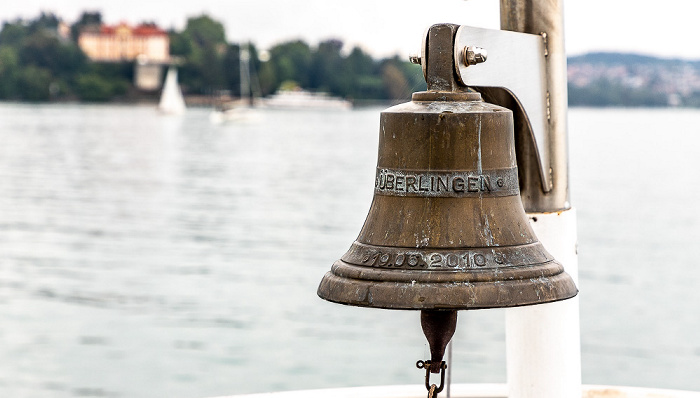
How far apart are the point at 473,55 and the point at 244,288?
1906 centimetres

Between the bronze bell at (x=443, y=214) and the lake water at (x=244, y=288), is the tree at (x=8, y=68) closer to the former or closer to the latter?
the lake water at (x=244, y=288)

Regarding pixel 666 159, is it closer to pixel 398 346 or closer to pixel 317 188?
pixel 317 188

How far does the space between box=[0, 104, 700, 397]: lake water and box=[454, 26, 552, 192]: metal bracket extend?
1.04 meters

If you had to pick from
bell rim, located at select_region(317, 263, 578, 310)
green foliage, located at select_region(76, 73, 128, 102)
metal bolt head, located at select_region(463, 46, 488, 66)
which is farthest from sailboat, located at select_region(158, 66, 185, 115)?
bell rim, located at select_region(317, 263, 578, 310)

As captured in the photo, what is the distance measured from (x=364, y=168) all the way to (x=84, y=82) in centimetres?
7685

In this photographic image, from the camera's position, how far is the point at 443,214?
2408 mm

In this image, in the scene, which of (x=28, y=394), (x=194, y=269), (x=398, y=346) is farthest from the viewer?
(x=194, y=269)

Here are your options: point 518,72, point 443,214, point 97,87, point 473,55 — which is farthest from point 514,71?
point 97,87

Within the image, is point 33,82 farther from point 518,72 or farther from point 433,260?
point 433,260

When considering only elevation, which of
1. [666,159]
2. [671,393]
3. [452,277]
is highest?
[452,277]

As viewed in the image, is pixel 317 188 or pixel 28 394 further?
pixel 317 188

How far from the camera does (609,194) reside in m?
41.6

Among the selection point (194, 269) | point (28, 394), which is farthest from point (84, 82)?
point (28, 394)

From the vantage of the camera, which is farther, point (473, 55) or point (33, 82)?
point (33, 82)
